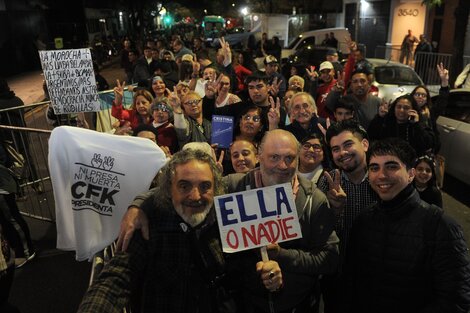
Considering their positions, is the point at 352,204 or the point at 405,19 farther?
the point at 405,19

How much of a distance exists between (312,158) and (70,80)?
3253 mm

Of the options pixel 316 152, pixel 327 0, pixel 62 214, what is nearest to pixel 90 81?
pixel 62 214

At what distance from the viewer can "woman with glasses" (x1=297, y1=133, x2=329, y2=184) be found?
378 centimetres

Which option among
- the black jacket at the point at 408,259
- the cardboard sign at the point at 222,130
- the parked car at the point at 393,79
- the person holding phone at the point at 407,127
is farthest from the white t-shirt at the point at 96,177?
the parked car at the point at 393,79

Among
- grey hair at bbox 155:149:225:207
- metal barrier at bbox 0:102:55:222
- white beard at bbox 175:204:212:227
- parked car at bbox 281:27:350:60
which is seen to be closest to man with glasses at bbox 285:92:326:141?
grey hair at bbox 155:149:225:207

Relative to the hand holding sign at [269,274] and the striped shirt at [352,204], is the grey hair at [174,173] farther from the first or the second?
the striped shirt at [352,204]

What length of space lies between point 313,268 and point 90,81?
3.85 meters

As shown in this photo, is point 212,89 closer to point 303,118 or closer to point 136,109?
point 136,109

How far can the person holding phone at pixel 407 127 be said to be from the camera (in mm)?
4664

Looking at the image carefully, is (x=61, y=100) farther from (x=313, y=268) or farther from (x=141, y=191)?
(x=313, y=268)

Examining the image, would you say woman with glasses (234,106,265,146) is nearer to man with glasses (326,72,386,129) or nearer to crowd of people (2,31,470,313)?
crowd of people (2,31,470,313)

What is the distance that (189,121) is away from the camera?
4973 mm

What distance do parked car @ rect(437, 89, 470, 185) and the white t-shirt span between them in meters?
5.25

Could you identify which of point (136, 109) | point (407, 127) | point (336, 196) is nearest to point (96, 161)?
point (336, 196)
